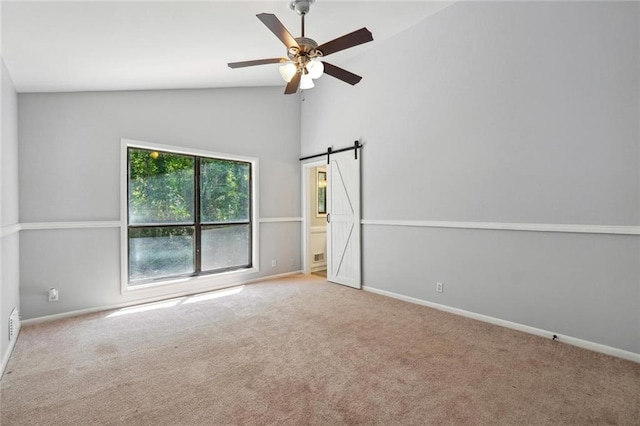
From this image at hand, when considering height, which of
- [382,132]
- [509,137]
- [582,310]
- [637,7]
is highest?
[637,7]

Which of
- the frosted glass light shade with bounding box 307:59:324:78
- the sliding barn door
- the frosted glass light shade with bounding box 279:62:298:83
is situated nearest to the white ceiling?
the frosted glass light shade with bounding box 279:62:298:83

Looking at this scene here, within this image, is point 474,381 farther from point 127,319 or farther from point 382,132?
point 127,319

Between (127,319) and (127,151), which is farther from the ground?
(127,151)

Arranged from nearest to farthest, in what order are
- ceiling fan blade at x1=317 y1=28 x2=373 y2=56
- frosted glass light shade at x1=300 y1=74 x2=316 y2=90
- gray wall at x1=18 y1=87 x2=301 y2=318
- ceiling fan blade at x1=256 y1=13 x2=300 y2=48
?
ceiling fan blade at x1=256 y1=13 x2=300 y2=48 → ceiling fan blade at x1=317 y1=28 x2=373 y2=56 → frosted glass light shade at x1=300 y1=74 x2=316 y2=90 → gray wall at x1=18 y1=87 x2=301 y2=318

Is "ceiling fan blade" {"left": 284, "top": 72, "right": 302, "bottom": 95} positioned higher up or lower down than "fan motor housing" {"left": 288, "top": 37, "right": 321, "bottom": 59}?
lower down

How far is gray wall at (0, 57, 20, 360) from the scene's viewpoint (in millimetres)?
2574

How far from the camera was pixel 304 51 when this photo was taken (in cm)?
249

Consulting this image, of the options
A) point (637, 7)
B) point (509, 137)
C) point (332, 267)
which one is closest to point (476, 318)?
point (509, 137)

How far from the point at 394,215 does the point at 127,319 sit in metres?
3.52

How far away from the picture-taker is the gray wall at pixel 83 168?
337cm

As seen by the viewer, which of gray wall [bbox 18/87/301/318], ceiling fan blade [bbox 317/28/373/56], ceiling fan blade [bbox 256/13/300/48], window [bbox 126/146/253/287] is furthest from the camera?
window [bbox 126/146/253/287]

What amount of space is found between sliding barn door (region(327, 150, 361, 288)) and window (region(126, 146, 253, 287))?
1.39 metres

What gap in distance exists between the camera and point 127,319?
11.5 feet

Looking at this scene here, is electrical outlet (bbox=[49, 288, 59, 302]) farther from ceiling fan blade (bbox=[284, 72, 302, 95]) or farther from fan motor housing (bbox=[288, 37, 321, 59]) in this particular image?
fan motor housing (bbox=[288, 37, 321, 59])
